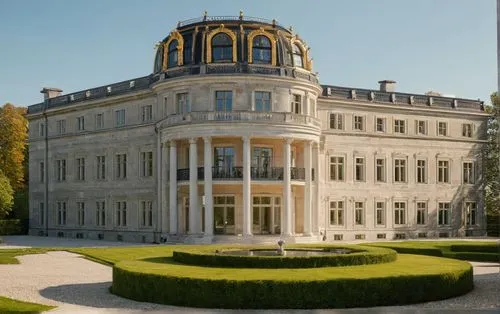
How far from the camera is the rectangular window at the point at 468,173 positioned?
68.1 m

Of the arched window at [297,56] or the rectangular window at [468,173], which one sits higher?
the arched window at [297,56]

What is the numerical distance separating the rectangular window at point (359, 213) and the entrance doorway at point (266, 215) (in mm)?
10162

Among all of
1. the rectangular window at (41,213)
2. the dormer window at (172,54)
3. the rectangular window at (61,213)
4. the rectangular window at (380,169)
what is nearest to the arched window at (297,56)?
the dormer window at (172,54)

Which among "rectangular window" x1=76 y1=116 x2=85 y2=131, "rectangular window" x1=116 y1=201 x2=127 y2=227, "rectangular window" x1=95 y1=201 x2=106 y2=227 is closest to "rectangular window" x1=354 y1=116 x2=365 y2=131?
"rectangular window" x1=116 y1=201 x2=127 y2=227

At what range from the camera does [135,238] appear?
59875mm

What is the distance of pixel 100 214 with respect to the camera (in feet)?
211

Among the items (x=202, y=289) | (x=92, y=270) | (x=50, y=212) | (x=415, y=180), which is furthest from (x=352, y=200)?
(x=202, y=289)

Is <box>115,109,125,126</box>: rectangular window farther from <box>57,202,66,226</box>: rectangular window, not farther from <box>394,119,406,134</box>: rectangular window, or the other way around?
<box>394,119,406,134</box>: rectangular window

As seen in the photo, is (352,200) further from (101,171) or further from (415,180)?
(101,171)

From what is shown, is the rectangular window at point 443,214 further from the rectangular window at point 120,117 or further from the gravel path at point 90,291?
the gravel path at point 90,291

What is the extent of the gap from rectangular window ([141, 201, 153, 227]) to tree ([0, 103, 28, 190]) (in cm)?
2406

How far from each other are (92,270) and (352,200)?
32.6 metres

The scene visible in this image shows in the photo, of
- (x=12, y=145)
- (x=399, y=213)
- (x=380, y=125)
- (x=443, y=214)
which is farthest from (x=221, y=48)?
(x=12, y=145)

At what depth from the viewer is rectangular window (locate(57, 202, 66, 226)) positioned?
224 feet
